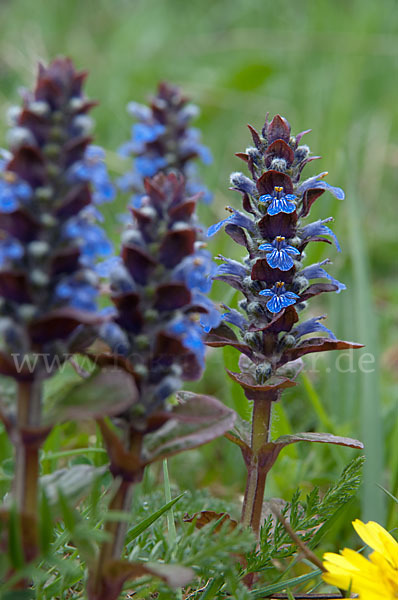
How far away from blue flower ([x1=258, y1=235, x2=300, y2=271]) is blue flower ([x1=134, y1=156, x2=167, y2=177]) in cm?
157

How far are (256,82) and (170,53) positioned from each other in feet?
3.65

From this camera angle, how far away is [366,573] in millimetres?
1276

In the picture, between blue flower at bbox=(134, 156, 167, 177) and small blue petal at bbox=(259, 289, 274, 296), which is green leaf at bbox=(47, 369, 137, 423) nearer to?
small blue petal at bbox=(259, 289, 274, 296)

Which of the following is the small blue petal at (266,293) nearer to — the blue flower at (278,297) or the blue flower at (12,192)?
the blue flower at (278,297)

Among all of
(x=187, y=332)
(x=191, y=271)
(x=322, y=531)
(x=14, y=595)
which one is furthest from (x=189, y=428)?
(x=322, y=531)

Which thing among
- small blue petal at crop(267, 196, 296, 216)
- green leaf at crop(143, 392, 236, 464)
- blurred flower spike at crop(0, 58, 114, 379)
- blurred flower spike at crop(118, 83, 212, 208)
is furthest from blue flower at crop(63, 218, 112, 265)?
blurred flower spike at crop(118, 83, 212, 208)

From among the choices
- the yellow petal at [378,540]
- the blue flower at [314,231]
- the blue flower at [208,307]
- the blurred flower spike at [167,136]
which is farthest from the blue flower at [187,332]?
the blurred flower spike at [167,136]

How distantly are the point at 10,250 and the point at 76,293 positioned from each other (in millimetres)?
123

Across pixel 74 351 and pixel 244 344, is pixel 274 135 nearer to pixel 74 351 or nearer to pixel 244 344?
pixel 244 344

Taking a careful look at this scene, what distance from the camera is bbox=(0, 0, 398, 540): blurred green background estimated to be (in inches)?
88.5

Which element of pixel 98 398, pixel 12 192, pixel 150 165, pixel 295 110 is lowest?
pixel 98 398

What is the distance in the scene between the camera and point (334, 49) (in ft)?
17.2

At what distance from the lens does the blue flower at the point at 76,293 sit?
102cm

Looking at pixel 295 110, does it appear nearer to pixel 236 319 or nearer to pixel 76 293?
pixel 236 319
